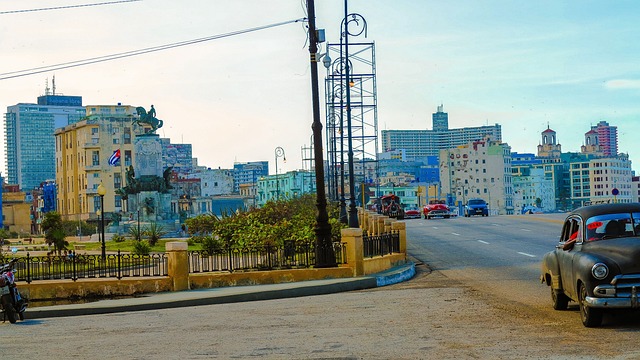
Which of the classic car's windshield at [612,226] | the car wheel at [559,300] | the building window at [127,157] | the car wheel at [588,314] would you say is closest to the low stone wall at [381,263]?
the car wheel at [559,300]

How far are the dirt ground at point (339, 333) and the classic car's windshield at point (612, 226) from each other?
1.28 meters

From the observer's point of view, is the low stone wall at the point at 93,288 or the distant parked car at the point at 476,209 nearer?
the low stone wall at the point at 93,288

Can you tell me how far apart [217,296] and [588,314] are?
35.1ft

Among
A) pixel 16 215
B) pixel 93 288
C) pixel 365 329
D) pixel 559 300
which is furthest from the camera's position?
pixel 16 215

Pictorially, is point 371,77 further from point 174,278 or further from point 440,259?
point 174,278

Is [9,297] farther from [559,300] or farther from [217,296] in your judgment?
[559,300]

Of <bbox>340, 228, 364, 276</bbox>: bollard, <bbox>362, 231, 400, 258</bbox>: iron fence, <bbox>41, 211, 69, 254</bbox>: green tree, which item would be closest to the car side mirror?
<bbox>340, 228, 364, 276</bbox>: bollard

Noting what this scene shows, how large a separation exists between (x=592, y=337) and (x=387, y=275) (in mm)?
12703

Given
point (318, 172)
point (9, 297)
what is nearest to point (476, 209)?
point (318, 172)

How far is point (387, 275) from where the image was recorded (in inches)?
1001

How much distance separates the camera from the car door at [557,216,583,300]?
14586 mm

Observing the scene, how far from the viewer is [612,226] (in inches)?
573

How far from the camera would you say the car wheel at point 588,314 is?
535 inches

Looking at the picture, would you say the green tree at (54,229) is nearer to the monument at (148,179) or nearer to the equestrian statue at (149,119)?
the monument at (148,179)
